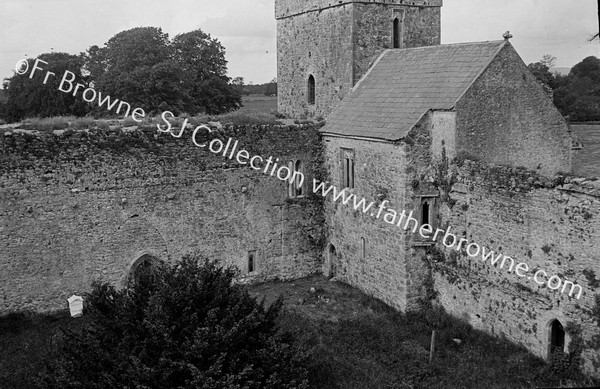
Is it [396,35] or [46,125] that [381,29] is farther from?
[46,125]

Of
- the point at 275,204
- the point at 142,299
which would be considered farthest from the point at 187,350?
the point at 275,204

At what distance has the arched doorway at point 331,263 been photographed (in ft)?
62.0

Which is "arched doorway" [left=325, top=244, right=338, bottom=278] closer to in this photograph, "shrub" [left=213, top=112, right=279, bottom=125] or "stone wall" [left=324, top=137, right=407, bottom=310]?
"stone wall" [left=324, top=137, right=407, bottom=310]

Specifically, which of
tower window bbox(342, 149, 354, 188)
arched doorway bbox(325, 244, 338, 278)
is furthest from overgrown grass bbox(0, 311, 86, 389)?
tower window bbox(342, 149, 354, 188)

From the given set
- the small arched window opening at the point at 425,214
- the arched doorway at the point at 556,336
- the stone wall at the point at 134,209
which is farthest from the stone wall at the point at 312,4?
the arched doorway at the point at 556,336

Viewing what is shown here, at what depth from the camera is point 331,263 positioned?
19.0 metres

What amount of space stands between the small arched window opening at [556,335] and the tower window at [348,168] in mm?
6689

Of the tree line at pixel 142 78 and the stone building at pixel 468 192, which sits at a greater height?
the tree line at pixel 142 78

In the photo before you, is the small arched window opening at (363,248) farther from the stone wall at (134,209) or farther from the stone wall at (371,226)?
the stone wall at (134,209)

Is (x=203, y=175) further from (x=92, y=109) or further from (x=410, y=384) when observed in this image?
(x=92, y=109)

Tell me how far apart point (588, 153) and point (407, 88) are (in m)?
5.80

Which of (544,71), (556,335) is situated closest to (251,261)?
(556,335)

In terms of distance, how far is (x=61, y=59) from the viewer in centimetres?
4631

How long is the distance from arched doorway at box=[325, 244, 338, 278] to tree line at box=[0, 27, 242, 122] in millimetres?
18764
